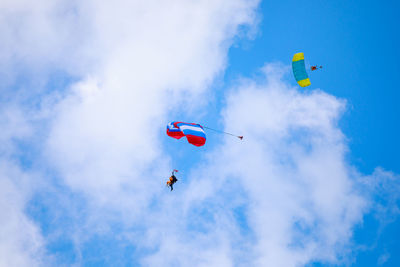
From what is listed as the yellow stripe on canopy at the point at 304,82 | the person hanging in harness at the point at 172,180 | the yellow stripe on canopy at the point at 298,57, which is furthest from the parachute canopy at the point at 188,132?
the yellow stripe on canopy at the point at 298,57

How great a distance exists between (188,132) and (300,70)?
708 inches

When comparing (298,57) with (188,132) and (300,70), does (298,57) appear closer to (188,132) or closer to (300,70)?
(300,70)

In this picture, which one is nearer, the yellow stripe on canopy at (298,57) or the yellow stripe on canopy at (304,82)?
the yellow stripe on canopy at (298,57)

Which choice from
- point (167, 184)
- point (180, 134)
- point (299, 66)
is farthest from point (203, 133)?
point (299, 66)

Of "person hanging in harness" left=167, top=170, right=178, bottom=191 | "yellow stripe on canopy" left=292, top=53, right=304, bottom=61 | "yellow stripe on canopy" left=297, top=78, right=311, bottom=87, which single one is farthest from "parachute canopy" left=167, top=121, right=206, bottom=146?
"yellow stripe on canopy" left=292, top=53, right=304, bottom=61

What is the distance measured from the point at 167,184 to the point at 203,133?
21.9 ft

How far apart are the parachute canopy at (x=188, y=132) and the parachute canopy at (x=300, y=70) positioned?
1517cm

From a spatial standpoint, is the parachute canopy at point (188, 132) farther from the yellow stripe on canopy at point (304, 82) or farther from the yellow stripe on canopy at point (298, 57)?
the yellow stripe on canopy at point (298, 57)

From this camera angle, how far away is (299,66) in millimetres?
38875

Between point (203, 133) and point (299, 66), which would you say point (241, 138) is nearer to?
point (203, 133)

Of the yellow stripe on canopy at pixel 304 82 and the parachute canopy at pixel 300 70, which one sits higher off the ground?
the parachute canopy at pixel 300 70

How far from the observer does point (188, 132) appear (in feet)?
100

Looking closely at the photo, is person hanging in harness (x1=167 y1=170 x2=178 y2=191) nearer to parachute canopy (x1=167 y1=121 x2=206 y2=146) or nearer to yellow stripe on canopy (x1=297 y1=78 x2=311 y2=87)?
parachute canopy (x1=167 y1=121 x2=206 y2=146)

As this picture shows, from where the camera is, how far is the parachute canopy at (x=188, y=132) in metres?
30.1
